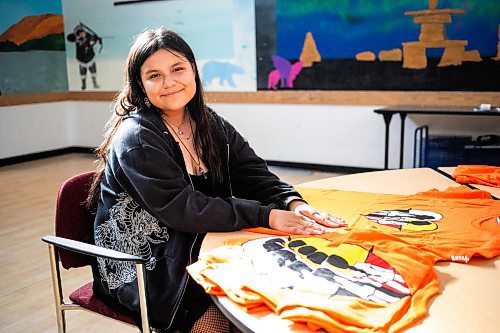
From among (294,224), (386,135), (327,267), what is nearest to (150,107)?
(294,224)

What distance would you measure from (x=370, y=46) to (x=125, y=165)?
4106 millimetres

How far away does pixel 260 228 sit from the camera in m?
1.39

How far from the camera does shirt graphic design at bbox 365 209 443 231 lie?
1.38 metres

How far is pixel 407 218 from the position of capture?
1451 mm

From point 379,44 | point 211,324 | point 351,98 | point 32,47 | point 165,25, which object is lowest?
point 211,324

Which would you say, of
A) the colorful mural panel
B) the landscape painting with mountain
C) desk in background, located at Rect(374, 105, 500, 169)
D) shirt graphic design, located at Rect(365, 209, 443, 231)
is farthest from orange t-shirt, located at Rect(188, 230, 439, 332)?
the landscape painting with mountain

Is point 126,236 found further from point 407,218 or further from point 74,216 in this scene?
point 407,218

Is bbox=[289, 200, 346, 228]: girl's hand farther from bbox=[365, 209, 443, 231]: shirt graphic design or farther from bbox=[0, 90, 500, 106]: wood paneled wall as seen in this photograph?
bbox=[0, 90, 500, 106]: wood paneled wall

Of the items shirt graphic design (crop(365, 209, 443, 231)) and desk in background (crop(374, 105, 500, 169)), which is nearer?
shirt graphic design (crop(365, 209, 443, 231))

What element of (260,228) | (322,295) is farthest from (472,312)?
(260,228)

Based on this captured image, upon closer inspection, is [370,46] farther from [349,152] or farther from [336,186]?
[336,186]

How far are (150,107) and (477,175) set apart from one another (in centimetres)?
119

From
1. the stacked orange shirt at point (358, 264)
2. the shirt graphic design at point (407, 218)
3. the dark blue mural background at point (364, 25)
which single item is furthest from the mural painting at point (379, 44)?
the shirt graphic design at point (407, 218)

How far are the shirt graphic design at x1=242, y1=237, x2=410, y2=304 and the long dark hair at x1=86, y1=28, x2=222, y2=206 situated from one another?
1.39 ft
